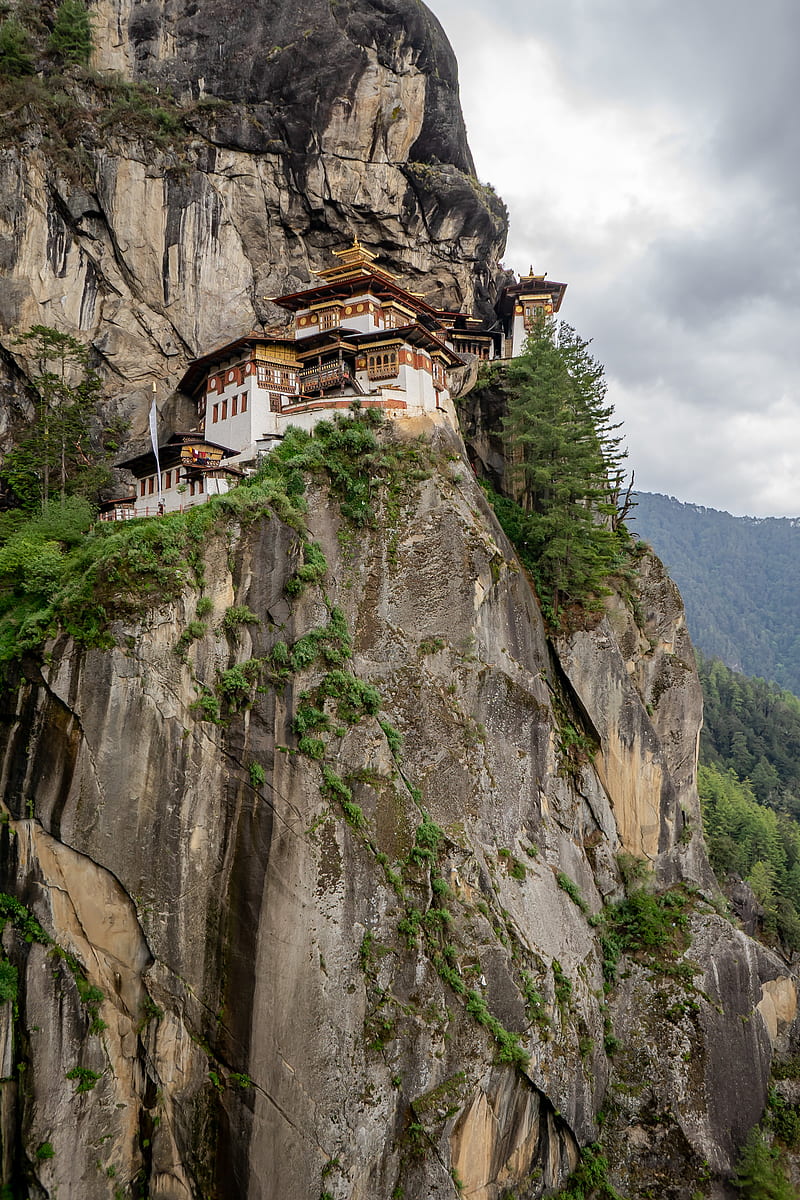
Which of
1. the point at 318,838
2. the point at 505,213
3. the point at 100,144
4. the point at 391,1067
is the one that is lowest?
the point at 391,1067

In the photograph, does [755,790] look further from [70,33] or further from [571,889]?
[70,33]

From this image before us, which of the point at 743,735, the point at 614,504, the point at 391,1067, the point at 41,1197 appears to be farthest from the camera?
the point at 743,735

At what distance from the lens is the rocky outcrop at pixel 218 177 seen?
42.3 meters

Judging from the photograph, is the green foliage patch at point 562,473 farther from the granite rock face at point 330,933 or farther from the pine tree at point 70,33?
the pine tree at point 70,33

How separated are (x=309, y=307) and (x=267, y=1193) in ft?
134

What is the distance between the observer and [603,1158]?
92.9 feet

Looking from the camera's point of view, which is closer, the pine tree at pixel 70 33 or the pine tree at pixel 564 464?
the pine tree at pixel 564 464

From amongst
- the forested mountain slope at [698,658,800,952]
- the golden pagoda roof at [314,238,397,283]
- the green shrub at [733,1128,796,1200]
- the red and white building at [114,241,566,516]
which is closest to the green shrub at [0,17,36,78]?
the red and white building at [114,241,566,516]

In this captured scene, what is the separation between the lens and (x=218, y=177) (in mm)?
45469

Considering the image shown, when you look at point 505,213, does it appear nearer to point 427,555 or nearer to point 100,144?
point 100,144

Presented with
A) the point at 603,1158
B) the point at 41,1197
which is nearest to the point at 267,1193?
the point at 41,1197

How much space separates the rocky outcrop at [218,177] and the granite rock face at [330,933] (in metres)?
22.6

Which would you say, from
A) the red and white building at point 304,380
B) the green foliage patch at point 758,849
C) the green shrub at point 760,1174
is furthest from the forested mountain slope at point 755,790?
the red and white building at point 304,380

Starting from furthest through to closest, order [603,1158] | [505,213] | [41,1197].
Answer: [505,213] → [603,1158] → [41,1197]
